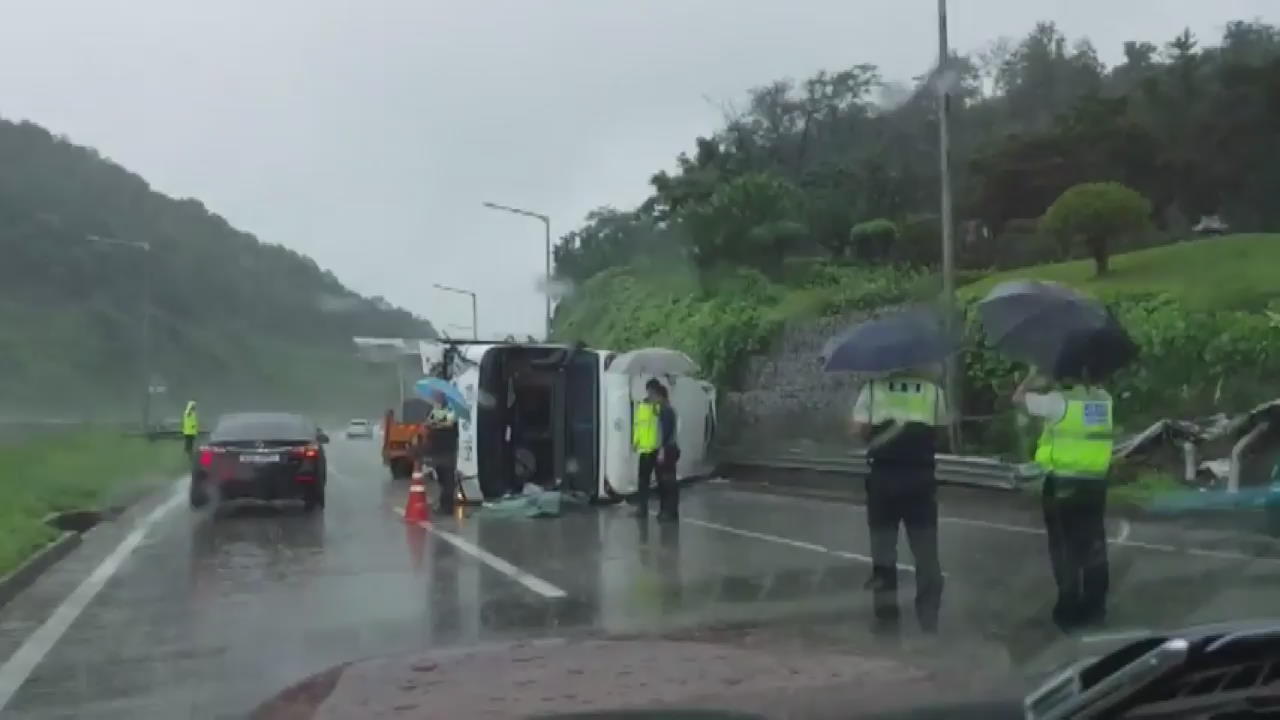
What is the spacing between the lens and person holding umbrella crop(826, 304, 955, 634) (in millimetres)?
9930

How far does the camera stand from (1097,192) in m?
32.8

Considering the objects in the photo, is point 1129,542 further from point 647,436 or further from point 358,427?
point 358,427

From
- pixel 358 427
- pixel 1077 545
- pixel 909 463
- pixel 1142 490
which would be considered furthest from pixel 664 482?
pixel 358 427

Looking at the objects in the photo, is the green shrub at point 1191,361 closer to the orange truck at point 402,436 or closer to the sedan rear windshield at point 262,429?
the sedan rear windshield at point 262,429

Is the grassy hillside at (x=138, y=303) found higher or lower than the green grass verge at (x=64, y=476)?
higher

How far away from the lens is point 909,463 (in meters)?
9.95

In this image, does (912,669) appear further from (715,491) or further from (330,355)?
(330,355)

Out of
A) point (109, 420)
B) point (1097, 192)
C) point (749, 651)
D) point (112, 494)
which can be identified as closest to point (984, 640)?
point (749, 651)

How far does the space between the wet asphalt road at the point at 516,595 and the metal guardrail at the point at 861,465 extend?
5.39ft

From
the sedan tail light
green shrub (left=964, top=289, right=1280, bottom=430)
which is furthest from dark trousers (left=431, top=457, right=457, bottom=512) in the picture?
green shrub (left=964, top=289, right=1280, bottom=430)

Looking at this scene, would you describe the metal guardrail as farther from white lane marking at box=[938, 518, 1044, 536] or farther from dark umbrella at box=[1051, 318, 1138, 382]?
dark umbrella at box=[1051, 318, 1138, 382]

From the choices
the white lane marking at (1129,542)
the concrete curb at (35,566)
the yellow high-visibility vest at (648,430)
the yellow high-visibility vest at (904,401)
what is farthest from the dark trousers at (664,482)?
the yellow high-visibility vest at (904,401)

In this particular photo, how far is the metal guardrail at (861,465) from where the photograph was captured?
20344 millimetres

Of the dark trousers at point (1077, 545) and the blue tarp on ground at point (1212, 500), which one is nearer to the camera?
the dark trousers at point (1077, 545)
